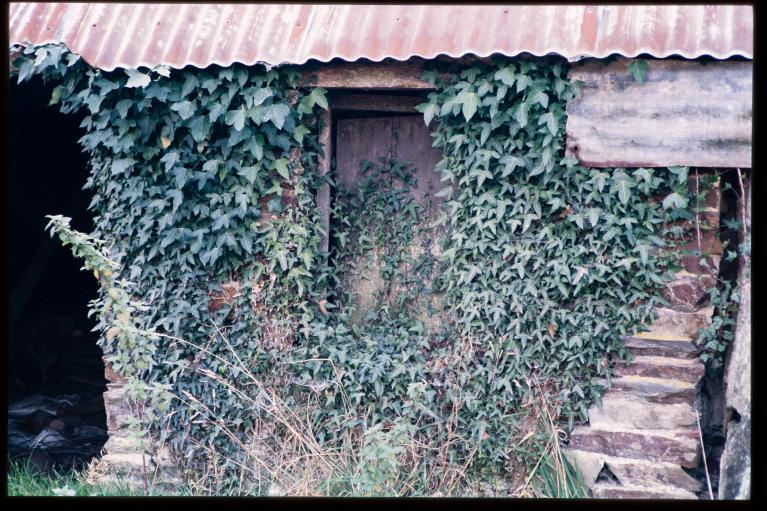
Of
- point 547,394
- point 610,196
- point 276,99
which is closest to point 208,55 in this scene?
point 276,99

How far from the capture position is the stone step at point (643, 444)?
4410 mm

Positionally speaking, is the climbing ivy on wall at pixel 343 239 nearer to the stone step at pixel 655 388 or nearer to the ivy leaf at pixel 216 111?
the ivy leaf at pixel 216 111

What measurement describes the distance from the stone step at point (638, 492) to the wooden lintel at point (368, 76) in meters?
2.83

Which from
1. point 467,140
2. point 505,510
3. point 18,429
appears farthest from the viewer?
point 18,429

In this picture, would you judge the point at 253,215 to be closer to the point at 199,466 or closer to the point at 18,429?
the point at 199,466

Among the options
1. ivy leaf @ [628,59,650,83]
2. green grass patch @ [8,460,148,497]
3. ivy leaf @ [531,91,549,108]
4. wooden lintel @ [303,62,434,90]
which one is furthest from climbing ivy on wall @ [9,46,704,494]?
green grass patch @ [8,460,148,497]

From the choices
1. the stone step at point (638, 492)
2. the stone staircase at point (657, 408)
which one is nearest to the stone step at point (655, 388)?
the stone staircase at point (657, 408)

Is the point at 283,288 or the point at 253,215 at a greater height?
the point at 253,215

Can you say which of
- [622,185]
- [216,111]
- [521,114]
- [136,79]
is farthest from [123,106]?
[622,185]

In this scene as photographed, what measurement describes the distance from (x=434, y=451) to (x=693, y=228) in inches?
88.3

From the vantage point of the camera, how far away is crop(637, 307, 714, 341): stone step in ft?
14.9

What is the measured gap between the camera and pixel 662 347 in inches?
179

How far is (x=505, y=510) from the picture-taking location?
405 centimetres

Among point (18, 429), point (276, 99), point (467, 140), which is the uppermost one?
point (276, 99)
